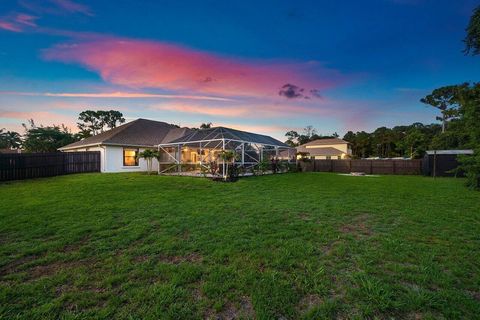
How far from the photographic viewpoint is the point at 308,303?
1.93 metres

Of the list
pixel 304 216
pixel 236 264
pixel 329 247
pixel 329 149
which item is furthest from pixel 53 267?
pixel 329 149

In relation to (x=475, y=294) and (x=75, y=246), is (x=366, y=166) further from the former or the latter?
(x=75, y=246)

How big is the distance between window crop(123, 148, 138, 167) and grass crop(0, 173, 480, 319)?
12.8 m

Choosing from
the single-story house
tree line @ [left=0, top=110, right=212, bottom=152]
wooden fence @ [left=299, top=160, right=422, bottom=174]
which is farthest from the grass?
tree line @ [left=0, top=110, right=212, bottom=152]

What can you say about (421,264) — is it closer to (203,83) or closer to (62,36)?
(203,83)

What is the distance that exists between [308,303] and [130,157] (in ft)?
62.3

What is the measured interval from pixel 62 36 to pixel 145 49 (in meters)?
3.68

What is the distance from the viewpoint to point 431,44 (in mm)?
11625

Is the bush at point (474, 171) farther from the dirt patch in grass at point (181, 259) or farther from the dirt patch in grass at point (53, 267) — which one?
the dirt patch in grass at point (53, 267)

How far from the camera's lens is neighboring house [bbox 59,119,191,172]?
53.4 ft

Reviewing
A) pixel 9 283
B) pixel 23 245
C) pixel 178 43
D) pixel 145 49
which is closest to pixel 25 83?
pixel 145 49

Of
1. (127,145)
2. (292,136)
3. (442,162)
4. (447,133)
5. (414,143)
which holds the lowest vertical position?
(442,162)

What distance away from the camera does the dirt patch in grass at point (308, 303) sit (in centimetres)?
185

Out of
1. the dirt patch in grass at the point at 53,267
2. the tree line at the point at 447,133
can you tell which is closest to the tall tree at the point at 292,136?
the tree line at the point at 447,133
